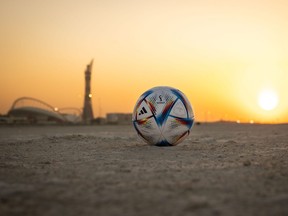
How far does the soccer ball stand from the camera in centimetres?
1149

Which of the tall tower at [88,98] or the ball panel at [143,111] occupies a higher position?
the tall tower at [88,98]

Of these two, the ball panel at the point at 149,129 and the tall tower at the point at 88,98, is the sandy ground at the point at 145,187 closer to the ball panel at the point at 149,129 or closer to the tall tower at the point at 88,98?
the ball panel at the point at 149,129

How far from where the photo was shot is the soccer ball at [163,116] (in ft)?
37.7

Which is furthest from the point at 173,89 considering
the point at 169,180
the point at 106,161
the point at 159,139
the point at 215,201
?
the point at 215,201

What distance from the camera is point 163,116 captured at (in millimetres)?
11406

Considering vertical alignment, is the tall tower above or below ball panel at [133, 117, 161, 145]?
above

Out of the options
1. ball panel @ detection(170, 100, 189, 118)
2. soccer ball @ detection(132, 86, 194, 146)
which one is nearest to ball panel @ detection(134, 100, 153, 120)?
soccer ball @ detection(132, 86, 194, 146)

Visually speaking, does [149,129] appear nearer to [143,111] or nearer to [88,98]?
[143,111]

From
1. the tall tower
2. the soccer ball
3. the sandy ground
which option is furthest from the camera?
the tall tower

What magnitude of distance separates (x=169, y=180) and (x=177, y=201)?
1.47 metres

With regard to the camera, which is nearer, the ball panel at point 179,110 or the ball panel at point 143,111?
the ball panel at point 179,110

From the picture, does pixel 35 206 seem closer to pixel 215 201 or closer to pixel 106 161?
pixel 215 201

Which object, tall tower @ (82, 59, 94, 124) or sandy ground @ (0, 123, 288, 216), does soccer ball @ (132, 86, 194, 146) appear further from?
tall tower @ (82, 59, 94, 124)

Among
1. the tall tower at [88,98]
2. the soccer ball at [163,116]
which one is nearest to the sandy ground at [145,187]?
the soccer ball at [163,116]
